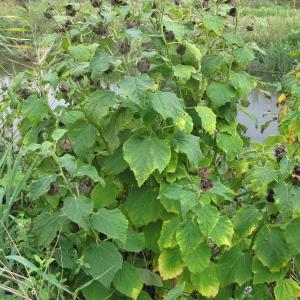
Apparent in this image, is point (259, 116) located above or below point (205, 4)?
below

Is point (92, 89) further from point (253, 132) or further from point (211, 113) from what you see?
point (253, 132)

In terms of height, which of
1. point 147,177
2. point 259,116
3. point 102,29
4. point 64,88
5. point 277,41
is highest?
point 102,29

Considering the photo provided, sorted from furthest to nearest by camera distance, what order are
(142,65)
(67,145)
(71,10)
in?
(71,10)
(67,145)
(142,65)

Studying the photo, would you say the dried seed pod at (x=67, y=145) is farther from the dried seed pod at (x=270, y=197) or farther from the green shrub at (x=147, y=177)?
the dried seed pod at (x=270, y=197)

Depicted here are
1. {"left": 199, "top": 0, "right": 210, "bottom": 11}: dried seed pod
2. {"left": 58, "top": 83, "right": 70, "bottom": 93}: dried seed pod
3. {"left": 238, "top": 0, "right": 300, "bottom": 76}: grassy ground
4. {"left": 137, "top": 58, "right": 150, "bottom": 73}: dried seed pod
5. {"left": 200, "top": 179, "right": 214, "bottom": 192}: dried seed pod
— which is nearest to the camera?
{"left": 200, "top": 179, "right": 214, "bottom": 192}: dried seed pod

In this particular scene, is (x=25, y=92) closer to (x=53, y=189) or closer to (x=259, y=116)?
(x=53, y=189)

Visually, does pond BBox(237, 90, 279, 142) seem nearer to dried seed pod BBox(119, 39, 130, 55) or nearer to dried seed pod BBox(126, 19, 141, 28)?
dried seed pod BBox(126, 19, 141, 28)

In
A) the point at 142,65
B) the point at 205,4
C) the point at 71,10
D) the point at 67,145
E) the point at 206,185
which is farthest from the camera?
the point at 205,4

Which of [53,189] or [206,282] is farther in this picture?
[206,282]

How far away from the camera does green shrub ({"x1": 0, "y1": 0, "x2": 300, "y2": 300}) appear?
202 cm

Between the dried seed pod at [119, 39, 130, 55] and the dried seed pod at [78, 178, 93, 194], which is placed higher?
the dried seed pod at [119, 39, 130, 55]

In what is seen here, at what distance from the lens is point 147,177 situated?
80.9 inches

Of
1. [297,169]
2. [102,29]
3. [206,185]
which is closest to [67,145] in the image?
[102,29]

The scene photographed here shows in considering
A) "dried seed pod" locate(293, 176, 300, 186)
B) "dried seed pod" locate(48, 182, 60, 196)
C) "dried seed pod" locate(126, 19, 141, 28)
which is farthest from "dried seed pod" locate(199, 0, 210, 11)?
"dried seed pod" locate(48, 182, 60, 196)
